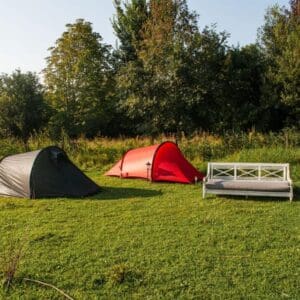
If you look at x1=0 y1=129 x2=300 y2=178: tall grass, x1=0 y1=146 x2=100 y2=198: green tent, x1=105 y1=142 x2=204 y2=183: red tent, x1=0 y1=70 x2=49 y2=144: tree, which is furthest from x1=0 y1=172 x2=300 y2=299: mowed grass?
x1=0 y1=70 x2=49 y2=144: tree

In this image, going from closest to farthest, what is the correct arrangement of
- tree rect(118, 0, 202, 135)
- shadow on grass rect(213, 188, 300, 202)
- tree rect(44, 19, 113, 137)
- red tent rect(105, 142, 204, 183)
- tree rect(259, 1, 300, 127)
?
shadow on grass rect(213, 188, 300, 202) → red tent rect(105, 142, 204, 183) → tree rect(118, 0, 202, 135) → tree rect(259, 1, 300, 127) → tree rect(44, 19, 113, 137)

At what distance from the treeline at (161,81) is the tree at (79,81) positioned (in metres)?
0.07

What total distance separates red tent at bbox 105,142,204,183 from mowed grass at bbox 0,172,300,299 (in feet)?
6.37

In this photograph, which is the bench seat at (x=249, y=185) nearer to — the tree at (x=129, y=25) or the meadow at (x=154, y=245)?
the meadow at (x=154, y=245)

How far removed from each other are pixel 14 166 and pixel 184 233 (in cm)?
500

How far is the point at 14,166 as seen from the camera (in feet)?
31.0

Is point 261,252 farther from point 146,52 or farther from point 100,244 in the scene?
point 146,52

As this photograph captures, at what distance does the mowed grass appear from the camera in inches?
169

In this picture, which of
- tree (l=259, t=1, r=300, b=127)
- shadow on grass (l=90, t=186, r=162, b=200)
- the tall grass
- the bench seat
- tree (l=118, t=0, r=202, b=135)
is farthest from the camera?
tree (l=259, t=1, r=300, b=127)

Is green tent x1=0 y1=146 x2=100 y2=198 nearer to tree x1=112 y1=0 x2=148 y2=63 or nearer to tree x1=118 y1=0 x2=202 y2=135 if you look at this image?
tree x1=118 y1=0 x2=202 y2=135

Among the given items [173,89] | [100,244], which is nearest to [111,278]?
[100,244]

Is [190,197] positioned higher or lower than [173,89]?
lower

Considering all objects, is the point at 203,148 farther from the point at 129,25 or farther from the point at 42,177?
the point at 129,25

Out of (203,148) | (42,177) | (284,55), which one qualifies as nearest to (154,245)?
(42,177)
